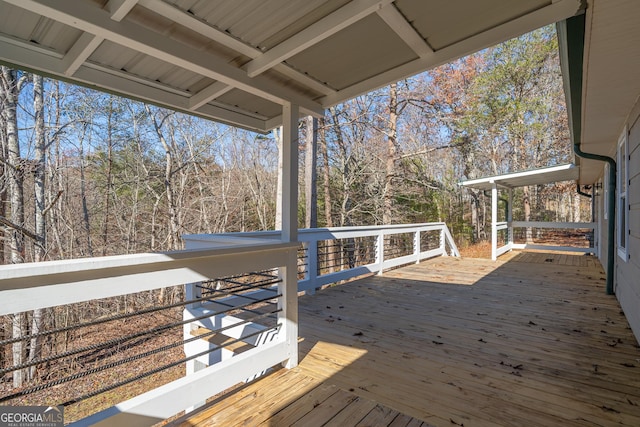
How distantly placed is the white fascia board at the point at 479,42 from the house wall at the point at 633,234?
6.53 ft

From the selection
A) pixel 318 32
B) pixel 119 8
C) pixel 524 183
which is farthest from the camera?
pixel 524 183

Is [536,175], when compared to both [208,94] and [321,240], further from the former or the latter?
[208,94]

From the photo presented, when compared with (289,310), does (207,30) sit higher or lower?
higher

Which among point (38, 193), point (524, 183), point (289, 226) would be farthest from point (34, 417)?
point (524, 183)

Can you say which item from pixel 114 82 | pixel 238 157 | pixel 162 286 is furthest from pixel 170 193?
pixel 162 286

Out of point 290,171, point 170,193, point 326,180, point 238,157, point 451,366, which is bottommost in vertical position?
point 451,366

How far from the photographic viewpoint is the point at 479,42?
1.81 meters

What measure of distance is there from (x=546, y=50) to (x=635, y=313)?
1171 cm

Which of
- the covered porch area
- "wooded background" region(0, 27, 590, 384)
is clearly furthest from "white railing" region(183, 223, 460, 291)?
"wooded background" region(0, 27, 590, 384)

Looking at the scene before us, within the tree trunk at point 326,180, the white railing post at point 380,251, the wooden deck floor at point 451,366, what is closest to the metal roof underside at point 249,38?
the wooden deck floor at point 451,366

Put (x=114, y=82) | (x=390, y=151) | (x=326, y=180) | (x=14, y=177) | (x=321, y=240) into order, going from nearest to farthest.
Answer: (x=114, y=82) < (x=321, y=240) < (x=14, y=177) < (x=390, y=151) < (x=326, y=180)

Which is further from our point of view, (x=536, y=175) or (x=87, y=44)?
(x=536, y=175)

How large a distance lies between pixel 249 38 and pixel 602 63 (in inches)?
85.7

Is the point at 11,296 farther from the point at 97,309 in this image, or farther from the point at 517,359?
the point at 97,309
